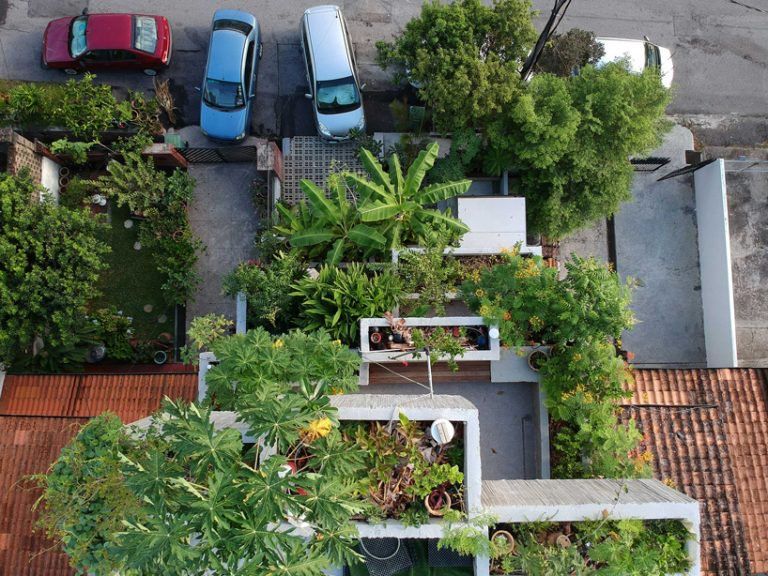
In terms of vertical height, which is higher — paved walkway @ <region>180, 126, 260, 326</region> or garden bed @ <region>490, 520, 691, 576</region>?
paved walkway @ <region>180, 126, 260, 326</region>

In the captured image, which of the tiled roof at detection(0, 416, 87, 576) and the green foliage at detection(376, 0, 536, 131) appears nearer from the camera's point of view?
the tiled roof at detection(0, 416, 87, 576)

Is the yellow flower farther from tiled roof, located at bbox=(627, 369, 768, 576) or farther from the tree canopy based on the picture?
the tree canopy

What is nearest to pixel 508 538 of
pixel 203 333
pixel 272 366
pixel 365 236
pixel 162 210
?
pixel 272 366

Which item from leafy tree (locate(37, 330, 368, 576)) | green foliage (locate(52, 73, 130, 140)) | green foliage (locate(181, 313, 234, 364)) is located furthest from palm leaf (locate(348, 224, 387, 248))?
green foliage (locate(52, 73, 130, 140))

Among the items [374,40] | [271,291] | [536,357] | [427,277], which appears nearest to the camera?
[536,357]

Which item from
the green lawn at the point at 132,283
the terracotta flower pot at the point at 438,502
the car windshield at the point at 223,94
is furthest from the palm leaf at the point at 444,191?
the green lawn at the point at 132,283

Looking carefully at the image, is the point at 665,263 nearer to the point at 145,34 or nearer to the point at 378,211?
the point at 378,211
